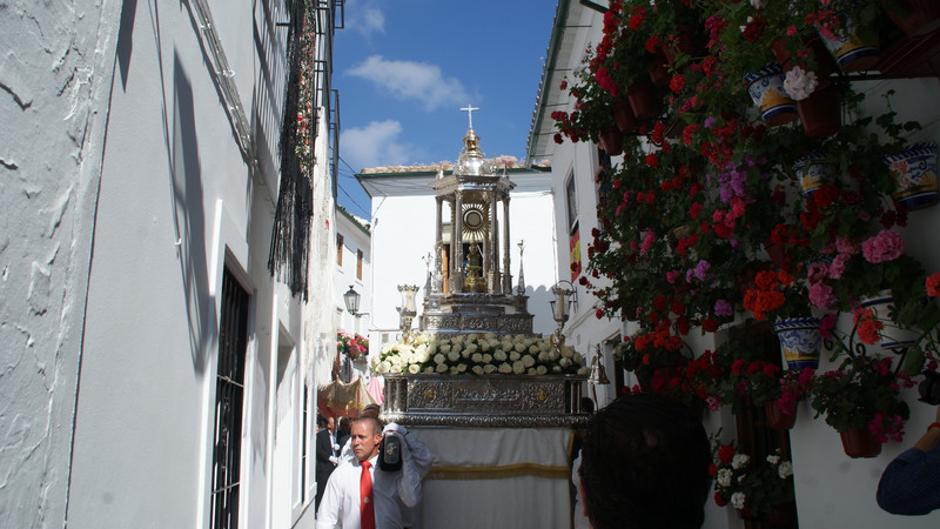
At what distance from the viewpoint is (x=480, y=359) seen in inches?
234

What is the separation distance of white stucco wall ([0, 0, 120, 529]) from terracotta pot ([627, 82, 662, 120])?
11.9ft

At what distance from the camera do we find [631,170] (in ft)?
16.7

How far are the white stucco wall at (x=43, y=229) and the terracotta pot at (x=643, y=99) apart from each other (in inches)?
143

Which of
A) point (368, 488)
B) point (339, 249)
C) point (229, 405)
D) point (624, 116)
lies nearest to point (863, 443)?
point (624, 116)

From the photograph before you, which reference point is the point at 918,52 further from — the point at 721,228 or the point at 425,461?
the point at 425,461

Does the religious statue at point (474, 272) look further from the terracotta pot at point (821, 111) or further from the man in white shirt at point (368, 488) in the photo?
the terracotta pot at point (821, 111)

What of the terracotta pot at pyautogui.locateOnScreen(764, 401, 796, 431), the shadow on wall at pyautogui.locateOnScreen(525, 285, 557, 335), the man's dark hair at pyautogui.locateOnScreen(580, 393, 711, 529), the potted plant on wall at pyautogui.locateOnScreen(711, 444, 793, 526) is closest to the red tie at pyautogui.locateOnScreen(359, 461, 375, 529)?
the potted plant on wall at pyautogui.locateOnScreen(711, 444, 793, 526)

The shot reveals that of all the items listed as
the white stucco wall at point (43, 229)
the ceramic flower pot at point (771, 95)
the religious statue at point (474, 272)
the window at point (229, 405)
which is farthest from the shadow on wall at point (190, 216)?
the religious statue at point (474, 272)

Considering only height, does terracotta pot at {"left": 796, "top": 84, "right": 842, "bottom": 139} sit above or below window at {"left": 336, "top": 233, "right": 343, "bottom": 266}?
below

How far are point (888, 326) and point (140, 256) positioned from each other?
2.89 metres

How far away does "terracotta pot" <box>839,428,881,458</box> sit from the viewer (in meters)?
2.82

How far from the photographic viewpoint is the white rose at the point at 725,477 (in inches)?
169

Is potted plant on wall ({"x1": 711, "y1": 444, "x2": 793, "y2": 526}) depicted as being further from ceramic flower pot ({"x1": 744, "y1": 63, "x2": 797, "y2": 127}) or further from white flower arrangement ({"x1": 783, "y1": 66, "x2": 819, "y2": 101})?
white flower arrangement ({"x1": 783, "y1": 66, "x2": 819, "y2": 101})

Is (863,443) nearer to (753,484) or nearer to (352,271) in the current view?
(753,484)
